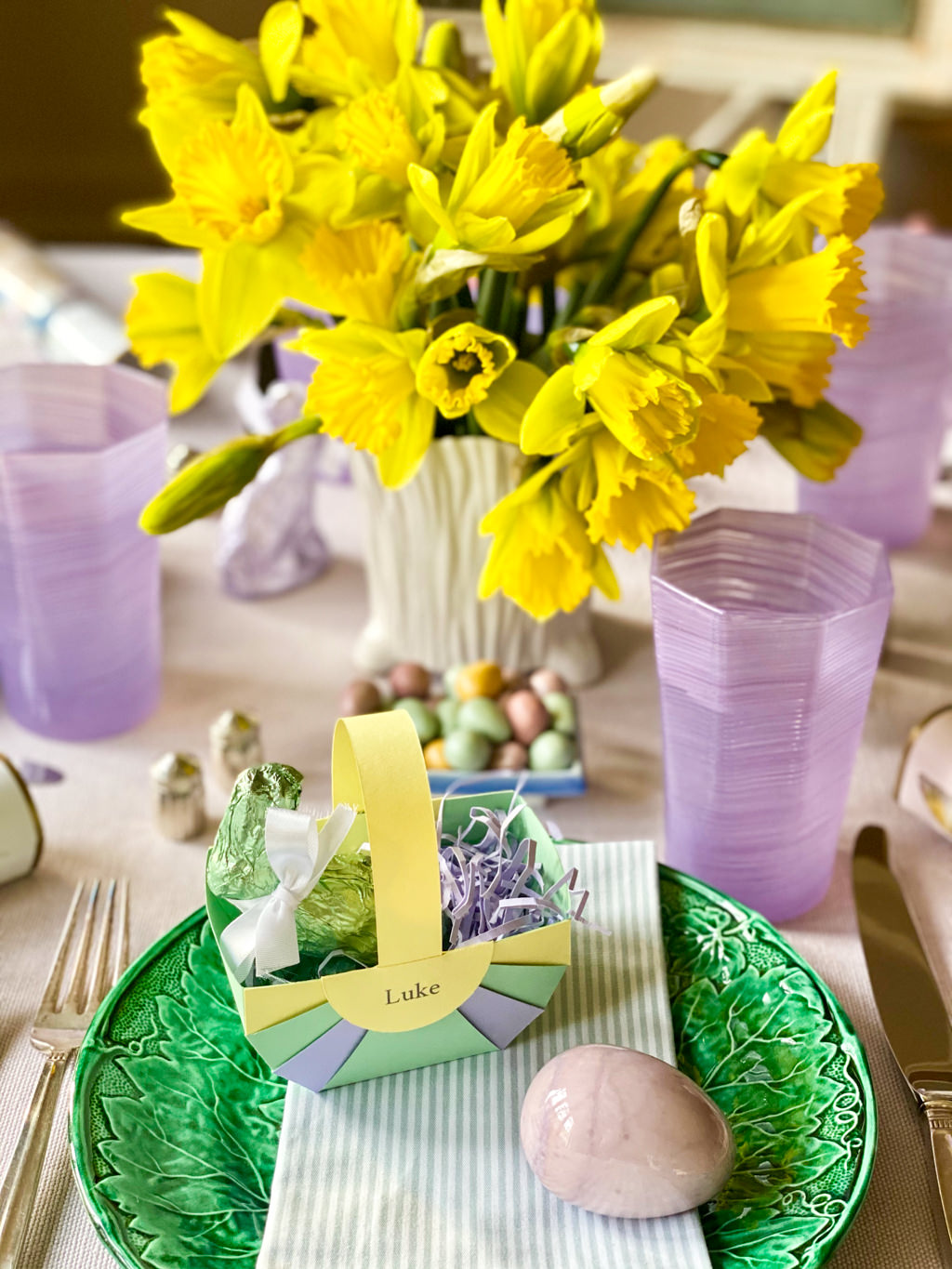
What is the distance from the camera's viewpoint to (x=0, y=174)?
8.64 ft

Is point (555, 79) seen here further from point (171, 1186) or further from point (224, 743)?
point (171, 1186)

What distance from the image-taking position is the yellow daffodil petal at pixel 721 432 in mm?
512

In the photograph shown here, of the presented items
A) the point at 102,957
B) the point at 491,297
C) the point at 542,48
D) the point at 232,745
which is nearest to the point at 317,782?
the point at 232,745

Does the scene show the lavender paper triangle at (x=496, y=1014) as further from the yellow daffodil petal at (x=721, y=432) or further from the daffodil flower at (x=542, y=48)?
the daffodil flower at (x=542, y=48)

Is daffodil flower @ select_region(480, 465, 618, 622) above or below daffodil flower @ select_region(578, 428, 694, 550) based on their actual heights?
below

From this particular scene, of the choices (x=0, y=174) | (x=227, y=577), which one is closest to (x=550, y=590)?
(x=227, y=577)

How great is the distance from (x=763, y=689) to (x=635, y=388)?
13 cm

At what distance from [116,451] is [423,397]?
0.17 m

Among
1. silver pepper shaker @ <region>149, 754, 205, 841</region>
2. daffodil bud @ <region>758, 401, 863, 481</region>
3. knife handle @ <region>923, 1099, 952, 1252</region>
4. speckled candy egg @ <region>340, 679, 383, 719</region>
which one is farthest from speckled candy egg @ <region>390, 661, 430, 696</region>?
knife handle @ <region>923, 1099, 952, 1252</region>

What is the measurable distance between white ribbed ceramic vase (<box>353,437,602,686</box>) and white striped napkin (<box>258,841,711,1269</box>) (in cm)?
24

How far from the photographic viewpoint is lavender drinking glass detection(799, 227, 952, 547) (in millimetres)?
754

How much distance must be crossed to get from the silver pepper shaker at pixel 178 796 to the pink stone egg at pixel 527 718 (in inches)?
6.3

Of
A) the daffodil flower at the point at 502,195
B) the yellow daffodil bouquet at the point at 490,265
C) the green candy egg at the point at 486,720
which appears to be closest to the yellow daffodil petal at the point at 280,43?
the yellow daffodil bouquet at the point at 490,265

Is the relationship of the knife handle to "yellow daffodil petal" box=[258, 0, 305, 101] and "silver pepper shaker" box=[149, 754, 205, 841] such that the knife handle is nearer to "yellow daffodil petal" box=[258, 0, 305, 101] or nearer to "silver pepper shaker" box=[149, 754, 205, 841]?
"silver pepper shaker" box=[149, 754, 205, 841]
